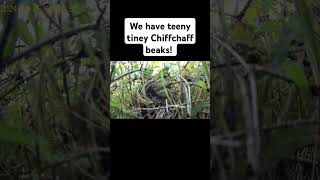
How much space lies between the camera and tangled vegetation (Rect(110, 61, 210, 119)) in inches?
81.6

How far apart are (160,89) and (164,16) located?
327mm

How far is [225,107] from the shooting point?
2080mm

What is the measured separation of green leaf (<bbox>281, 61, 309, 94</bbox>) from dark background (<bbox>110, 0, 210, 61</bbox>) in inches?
14.4

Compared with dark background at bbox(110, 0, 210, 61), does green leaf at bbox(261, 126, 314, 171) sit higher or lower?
lower

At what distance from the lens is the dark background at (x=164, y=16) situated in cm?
206

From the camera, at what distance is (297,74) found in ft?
6.86

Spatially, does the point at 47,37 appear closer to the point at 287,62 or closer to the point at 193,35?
the point at 193,35

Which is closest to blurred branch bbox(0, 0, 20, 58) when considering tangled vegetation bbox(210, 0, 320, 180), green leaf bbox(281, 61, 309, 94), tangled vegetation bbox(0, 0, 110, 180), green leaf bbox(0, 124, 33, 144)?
tangled vegetation bbox(0, 0, 110, 180)

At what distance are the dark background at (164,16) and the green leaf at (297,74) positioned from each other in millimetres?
365

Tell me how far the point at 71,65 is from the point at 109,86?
20cm

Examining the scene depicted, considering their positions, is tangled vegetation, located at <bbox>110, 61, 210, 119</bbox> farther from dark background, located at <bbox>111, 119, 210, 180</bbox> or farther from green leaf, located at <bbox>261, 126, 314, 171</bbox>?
green leaf, located at <bbox>261, 126, 314, 171</bbox>

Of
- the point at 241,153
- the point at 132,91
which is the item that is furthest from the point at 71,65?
the point at 241,153

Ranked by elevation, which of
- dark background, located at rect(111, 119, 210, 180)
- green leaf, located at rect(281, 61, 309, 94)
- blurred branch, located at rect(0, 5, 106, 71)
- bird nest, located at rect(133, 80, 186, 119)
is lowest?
dark background, located at rect(111, 119, 210, 180)

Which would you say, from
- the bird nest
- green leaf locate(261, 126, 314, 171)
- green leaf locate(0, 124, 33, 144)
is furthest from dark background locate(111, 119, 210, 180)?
→ green leaf locate(0, 124, 33, 144)
